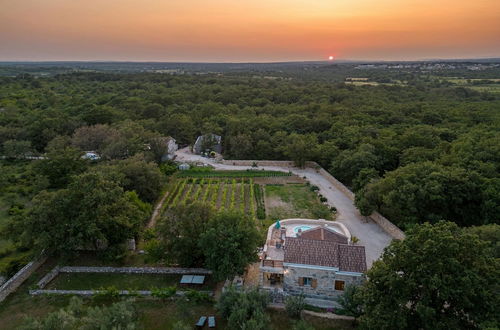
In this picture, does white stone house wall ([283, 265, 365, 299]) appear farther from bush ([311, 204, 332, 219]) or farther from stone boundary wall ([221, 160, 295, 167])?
stone boundary wall ([221, 160, 295, 167])

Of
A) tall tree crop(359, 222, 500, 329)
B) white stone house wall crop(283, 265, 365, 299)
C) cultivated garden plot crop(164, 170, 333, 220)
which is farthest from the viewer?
cultivated garden plot crop(164, 170, 333, 220)

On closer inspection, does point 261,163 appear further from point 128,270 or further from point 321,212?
point 128,270

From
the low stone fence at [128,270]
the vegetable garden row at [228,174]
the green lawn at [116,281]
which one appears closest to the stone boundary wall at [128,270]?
the low stone fence at [128,270]

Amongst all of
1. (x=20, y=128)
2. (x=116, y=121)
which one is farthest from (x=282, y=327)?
(x=20, y=128)

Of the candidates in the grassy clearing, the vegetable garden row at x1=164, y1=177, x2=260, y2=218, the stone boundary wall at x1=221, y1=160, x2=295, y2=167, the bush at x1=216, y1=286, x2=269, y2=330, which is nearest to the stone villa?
the bush at x1=216, y1=286, x2=269, y2=330

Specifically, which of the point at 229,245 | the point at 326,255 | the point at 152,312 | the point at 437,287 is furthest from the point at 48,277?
the point at 437,287

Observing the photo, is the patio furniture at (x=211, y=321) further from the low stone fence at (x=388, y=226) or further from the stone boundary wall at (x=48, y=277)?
the low stone fence at (x=388, y=226)
